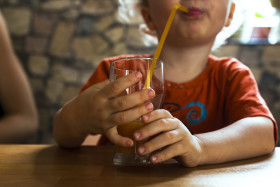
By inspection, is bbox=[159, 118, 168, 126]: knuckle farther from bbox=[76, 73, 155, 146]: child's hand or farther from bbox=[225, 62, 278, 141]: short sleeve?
bbox=[225, 62, 278, 141]: short sleeve

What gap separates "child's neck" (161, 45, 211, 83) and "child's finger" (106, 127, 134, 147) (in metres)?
0.47

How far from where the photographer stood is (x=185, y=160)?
0.59 m

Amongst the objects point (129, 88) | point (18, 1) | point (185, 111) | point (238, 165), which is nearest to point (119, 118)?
point (129, 88)

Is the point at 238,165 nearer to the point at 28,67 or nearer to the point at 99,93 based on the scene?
the point at 99,93

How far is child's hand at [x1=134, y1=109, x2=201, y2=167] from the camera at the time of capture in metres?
0.56

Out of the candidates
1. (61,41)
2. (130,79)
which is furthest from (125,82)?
(61,41)

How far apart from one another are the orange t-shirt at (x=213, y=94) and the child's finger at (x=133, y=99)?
309 mm

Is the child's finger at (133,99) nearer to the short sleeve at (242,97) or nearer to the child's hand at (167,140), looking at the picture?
the child's hand at (167,140)

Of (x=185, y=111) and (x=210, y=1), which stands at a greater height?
(x=210, y=1)

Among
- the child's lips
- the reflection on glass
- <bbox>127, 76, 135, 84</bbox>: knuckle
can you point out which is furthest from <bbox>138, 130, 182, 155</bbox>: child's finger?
the reflection on glass

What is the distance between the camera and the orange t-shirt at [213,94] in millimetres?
893

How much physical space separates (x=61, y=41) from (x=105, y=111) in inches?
63.8

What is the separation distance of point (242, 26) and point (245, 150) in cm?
150

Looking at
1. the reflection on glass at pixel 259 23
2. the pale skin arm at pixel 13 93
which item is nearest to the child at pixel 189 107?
the pale skin arm at pixel 13 93
